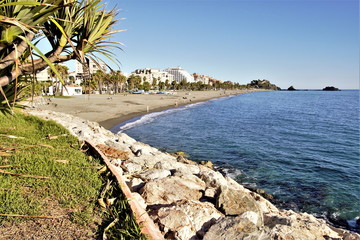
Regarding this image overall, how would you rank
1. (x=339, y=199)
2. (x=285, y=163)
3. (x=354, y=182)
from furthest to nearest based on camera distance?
(x=285, y=163) → (x=354, y=182) → (x=339, y=199)

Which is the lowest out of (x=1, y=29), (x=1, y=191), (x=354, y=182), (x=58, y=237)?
(x=354, y=182)

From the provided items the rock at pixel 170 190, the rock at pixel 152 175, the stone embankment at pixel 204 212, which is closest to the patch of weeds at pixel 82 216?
the stone embankment at pixel 204 212

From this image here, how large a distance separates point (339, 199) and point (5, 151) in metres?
12.3

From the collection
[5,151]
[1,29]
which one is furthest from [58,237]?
[5,151]

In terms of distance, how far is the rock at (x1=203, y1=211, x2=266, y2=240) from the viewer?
139 inches

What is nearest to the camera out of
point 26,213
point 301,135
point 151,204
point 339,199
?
point 26,213

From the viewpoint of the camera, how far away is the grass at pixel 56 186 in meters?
3.52

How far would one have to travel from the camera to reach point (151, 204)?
462 cm

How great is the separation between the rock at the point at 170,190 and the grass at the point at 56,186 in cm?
78

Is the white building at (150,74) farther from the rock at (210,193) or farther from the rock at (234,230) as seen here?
the rock at (234,230)

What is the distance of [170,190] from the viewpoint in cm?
529

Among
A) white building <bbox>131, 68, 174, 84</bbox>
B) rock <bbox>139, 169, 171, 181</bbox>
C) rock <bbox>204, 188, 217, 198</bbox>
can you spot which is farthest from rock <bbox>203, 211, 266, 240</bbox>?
white building <bbox>131, 68, 174, 84</bbox>

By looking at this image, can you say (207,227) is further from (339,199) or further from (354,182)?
(354,182)

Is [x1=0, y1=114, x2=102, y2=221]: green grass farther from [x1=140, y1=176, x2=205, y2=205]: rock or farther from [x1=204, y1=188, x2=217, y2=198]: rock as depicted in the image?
[x1=204, y1=188, x2=217, y2=198]: rock
